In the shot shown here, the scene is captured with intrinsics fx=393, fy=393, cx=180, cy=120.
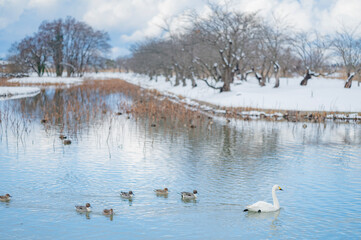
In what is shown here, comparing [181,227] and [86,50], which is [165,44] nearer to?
[86,50]

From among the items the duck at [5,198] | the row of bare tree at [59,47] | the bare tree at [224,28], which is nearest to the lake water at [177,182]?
the duck at [5,198]

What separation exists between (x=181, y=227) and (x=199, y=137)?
456 inches

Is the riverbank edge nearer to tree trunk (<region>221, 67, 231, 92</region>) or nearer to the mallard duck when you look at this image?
tree trunk (<region>221, 67, 231, 92</region>)

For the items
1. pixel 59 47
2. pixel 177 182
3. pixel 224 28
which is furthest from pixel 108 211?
pixel 59 47

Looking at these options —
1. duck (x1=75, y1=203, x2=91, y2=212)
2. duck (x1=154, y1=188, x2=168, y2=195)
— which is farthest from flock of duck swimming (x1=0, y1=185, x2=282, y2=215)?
duck (x1=154, y1=188, x2=168, y2=195)

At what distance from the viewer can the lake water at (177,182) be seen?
902 cm

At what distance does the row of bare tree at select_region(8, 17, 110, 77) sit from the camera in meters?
83.5

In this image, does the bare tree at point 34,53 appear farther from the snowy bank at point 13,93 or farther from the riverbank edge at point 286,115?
the riverbank edge at point 286,115

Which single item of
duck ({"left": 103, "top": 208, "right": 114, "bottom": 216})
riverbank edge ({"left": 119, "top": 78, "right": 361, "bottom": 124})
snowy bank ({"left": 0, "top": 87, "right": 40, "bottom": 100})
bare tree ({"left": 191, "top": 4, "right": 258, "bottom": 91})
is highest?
bare tree ({"left": 191, "top": 4, "right": 258, "bottom": 91})

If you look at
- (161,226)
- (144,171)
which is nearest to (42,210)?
(161,226)

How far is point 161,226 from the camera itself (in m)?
9.02

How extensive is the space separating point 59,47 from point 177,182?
77.2 meters

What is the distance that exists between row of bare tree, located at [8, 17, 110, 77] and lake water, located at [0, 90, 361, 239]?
66624 mm

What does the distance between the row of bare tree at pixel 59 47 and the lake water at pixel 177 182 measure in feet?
219
